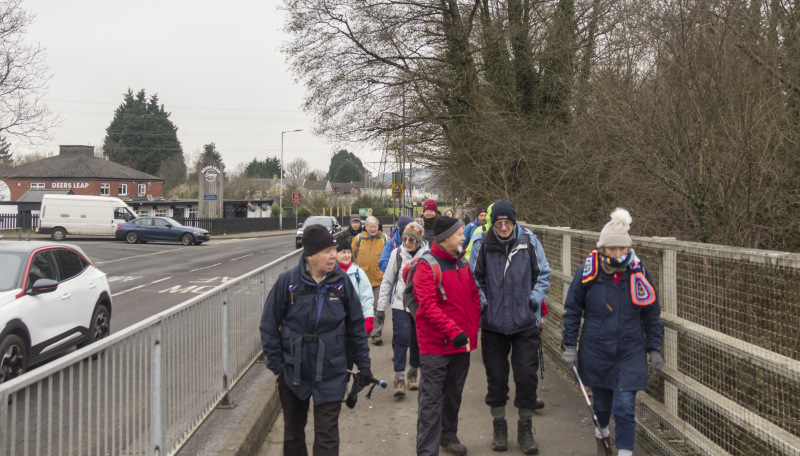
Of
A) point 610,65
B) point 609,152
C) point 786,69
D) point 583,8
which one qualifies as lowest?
point 609,152

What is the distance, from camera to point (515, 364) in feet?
18.1

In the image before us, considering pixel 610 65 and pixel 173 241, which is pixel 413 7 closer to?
pixel 610 65

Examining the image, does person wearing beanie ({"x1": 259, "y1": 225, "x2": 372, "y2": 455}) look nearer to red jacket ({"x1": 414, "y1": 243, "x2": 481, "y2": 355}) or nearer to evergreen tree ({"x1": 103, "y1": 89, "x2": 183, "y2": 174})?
red jacket ({"x1": 414, "y1": 243, "x2": 481, "y2": 355})

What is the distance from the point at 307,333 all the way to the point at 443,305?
126cm

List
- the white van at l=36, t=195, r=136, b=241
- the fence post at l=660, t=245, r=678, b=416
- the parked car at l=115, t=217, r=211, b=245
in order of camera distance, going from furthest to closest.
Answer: the white van at l=36, t=195, r=136, b=241, the parked car at l=115, t=217, r=211, b=245, the fence post at l=660, t=245, r=678, b=416

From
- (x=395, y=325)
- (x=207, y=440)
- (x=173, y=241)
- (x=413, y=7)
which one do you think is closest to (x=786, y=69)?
(x=395, y=325)

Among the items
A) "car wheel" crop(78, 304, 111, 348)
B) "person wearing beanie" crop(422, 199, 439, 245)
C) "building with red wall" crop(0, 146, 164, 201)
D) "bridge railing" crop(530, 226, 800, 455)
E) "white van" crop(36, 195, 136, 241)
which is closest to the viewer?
"bridge railing" crop(530, 226, 800, 455)

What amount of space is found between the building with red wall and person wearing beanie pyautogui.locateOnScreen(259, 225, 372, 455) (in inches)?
3012

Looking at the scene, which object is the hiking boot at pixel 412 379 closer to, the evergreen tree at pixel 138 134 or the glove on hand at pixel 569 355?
the glove on hand at pixel 569 355

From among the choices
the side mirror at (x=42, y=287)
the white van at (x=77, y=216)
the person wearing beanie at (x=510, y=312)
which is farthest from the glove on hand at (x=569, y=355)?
the white van at (x=77, y=216)

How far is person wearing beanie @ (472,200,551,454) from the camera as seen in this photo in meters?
5.42

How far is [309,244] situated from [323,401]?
100 centimetres

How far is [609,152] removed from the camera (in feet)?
39.7

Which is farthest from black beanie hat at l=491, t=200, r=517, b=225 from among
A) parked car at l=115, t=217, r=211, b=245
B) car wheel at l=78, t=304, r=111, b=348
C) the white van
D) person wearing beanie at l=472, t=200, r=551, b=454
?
the white van
